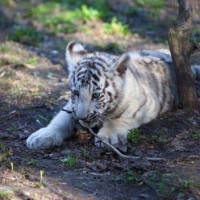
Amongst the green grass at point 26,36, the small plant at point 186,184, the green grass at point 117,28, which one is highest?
the green grass at point 117,28

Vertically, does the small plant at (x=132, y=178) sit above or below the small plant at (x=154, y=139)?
below

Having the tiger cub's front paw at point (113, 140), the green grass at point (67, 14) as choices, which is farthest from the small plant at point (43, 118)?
the green grass at point (67, 14)

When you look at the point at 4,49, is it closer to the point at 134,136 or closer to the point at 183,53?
the point at 183,53

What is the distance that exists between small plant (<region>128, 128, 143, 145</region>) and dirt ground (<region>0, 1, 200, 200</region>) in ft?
0.06

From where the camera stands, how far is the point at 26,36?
946cm

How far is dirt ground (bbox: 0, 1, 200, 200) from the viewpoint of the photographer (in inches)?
172

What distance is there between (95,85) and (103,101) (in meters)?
0.16

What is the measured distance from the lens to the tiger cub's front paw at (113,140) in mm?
5254

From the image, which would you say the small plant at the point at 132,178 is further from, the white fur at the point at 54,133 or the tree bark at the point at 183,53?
the tree bark at the point at 183,53

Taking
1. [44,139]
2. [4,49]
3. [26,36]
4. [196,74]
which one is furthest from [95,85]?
[26,36]

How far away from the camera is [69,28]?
1012cm

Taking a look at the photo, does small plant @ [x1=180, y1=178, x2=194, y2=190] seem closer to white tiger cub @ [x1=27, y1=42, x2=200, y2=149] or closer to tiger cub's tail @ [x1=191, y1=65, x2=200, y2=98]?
white tiger cub @ [x1=27, y1=42, x2=200, y2=149]

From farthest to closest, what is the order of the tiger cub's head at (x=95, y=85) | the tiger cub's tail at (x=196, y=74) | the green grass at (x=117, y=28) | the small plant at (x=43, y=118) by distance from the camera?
1. the green grass at (x=117, y=28)
2. the tiger cub's tail at (x=196, y=74)
3. the small plant at (x=43, y=118)
4. the tiger cub's head at (x=95, y=85)

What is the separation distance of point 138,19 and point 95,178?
628cm
